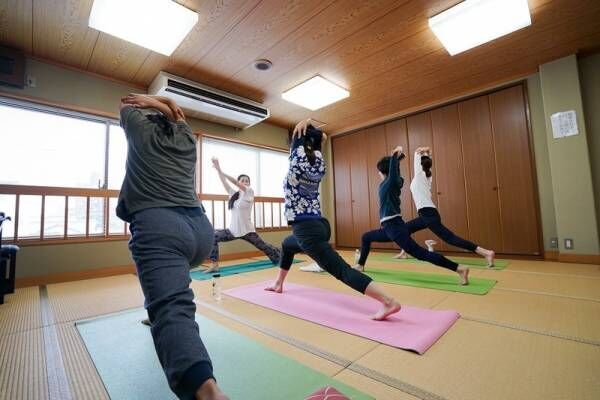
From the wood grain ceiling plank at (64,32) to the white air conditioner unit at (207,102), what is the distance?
72cm

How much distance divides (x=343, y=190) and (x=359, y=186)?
0.40 meters

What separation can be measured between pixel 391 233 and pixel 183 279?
2.01 metres

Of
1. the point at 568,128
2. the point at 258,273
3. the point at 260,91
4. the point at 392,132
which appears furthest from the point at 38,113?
Result: the point at 568,128

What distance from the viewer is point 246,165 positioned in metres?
4.89

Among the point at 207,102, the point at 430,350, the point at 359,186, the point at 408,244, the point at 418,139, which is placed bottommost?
the point at 430,350

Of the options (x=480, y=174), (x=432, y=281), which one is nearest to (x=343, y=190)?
(x=480, y=174)

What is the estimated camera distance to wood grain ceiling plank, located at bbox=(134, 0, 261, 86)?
7.34ft

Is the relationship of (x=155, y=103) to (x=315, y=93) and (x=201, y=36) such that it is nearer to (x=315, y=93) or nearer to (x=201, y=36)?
(x=201, y=36)

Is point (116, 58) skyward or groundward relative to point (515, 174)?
skyward

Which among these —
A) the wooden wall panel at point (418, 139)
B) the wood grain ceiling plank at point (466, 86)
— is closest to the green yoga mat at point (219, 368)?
the wooden wall panel at point (418, 139)

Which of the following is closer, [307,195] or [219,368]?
[219,368]

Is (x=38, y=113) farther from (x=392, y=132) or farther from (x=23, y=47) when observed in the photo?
(x=392, y=132)

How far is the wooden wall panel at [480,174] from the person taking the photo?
374 cm

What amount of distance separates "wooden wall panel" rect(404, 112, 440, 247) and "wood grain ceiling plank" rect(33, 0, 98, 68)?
428cm
